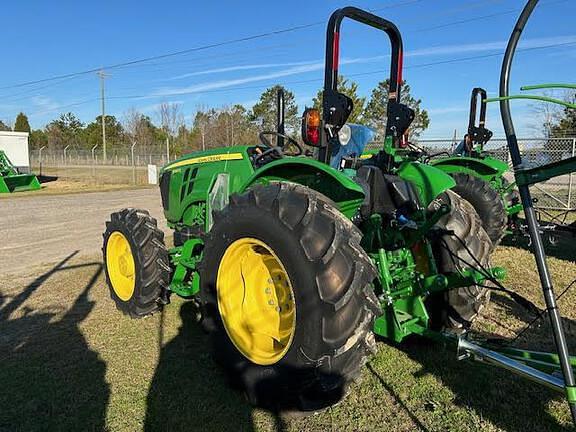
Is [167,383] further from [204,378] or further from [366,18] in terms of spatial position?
[366,18]

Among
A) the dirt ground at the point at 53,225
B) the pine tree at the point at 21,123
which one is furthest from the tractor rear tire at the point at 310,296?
the pine tree at the point at 21,123

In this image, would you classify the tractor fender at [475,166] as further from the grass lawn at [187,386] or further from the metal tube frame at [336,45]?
the metal tube frame at [336,45]

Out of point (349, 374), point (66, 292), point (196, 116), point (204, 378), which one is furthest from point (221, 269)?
point (196, 116)

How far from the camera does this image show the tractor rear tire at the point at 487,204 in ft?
20.8

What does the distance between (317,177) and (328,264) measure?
831 mm

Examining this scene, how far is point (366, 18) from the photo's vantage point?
3.29 m

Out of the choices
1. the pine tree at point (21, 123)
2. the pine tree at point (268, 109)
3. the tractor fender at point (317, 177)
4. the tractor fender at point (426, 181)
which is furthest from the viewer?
the pine tree at point (21, 123)

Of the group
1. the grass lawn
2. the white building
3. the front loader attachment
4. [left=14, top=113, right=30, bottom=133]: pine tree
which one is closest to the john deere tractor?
the grass lawn

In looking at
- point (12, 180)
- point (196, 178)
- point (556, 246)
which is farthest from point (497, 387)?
point (12, 180)

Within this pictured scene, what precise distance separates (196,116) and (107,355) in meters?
52.2

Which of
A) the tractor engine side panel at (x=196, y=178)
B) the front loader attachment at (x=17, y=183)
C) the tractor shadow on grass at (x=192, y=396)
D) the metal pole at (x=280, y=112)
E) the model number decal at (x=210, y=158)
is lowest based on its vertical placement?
the tractor shadow on grass at (x=192, y=396)

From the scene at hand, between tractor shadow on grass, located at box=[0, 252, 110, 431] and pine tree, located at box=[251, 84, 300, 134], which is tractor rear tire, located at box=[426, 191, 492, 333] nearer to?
tractor shadow on grass, located at box=[0, 252, 110, 431]

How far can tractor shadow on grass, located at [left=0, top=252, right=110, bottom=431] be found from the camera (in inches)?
111

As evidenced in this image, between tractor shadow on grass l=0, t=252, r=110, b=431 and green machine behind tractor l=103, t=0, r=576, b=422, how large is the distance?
0.74 m
